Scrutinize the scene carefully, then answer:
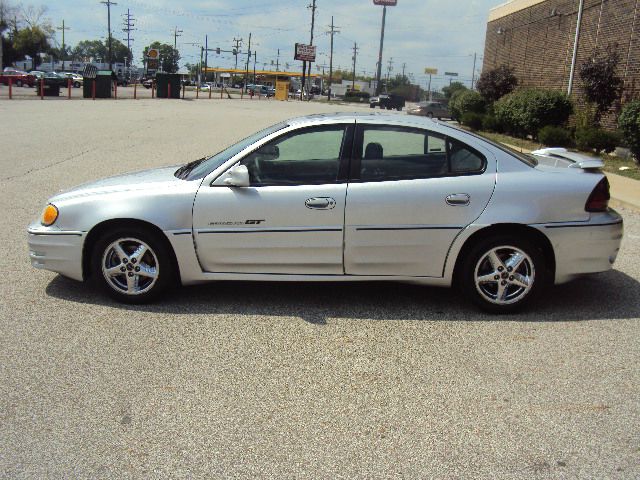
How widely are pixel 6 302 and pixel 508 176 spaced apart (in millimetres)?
4206

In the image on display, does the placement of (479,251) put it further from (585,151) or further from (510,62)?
(510,62)

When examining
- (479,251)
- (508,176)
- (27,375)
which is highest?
(508,176)

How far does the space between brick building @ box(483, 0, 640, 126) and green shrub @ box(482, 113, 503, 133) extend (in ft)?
9.85

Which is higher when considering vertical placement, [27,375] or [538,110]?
[538,110]

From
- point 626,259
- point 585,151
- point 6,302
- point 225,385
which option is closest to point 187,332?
point 225,385

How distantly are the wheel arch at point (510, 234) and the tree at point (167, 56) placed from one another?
148550mm

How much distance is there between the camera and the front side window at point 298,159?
17.5ft

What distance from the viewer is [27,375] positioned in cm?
415

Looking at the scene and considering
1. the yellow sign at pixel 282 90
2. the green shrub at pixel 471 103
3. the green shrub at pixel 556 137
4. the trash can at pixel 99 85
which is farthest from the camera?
the yellow sign at pixel 282 90

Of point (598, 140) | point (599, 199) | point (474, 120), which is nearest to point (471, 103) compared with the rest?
point (474, 120)

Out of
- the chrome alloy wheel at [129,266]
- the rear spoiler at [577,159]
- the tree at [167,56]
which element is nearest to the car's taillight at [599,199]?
the rear spoiler at [577,159]

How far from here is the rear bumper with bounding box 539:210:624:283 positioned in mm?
5273

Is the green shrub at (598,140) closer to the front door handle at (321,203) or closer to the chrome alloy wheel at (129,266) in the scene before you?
the front door handle at (321,203)

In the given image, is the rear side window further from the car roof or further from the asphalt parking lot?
the asphalt parking lot
